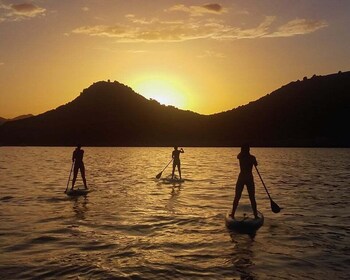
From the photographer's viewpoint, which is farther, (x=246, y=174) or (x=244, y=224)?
(x=246, y=174)

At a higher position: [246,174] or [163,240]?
[246,174]

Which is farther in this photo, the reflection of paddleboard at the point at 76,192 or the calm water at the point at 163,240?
the reflection of paddleboard at the point at 76,192

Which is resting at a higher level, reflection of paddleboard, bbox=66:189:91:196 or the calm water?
reflection of paddleboard, bbox=66:189:91:196

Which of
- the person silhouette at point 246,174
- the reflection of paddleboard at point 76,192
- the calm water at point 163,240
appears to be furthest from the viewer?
the reflection of paddleboard at point 76,192

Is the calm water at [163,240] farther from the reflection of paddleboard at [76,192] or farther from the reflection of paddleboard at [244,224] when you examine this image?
the reflection of paddleboard at [76,192]

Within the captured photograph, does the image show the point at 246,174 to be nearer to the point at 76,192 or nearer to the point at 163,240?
the point at 163,240

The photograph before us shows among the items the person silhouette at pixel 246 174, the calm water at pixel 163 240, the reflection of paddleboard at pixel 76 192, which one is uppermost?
the person silhouette at pixel 246 174

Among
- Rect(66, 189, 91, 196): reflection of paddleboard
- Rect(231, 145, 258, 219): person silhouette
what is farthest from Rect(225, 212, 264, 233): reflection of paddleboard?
Rect(66, 189, 91, 196): reflection of paddleboard

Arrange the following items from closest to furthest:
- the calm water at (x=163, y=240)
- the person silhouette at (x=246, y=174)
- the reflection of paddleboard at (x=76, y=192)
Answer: the calm water at (x=163, y=240), the person silhouette at (x=246, y=174), the reflection of paddleboard at (x=76, y=192)

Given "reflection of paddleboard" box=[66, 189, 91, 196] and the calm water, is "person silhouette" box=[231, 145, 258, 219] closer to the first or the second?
the calm water

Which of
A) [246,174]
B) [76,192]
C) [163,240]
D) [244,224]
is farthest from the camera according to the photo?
[76,192]

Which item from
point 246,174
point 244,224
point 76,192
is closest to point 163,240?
point 244,224

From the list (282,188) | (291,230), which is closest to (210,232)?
(291,230)

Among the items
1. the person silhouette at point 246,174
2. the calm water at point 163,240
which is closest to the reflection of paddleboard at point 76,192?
the calm water at point 163,240
